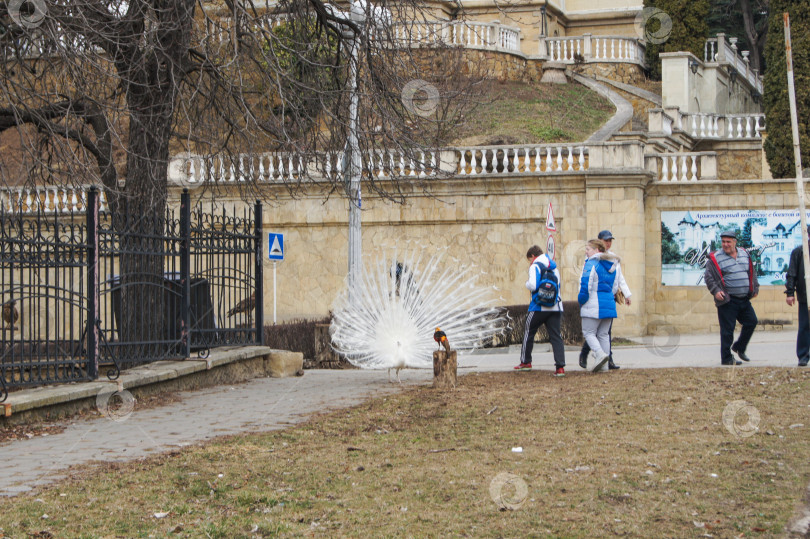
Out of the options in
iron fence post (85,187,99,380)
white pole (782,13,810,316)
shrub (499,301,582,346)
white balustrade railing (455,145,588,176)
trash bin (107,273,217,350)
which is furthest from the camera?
white balustrade railing (455,145,588,176)

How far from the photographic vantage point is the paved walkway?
8.02m

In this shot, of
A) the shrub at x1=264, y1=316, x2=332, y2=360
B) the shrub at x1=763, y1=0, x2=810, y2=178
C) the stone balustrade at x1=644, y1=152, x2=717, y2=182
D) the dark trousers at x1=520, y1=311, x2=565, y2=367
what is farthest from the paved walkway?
the shrub at x1=763, y1=0, x2=810, y2=178

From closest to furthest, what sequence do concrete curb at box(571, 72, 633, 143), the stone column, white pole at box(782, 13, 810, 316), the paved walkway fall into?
the paved walkway → white pole at box(782, 13, 810, 316) → the stone column → concrete curb at box(571, 72, 633, 143)

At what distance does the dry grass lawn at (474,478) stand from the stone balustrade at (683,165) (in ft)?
45.6

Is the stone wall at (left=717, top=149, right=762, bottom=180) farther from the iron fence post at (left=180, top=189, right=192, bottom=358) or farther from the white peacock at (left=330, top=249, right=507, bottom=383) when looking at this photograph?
the iron fence post at (left=180, top=189, right=192, bottom=358)

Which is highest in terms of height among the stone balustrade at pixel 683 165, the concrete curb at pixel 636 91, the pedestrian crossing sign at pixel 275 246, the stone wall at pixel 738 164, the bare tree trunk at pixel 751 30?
the bare tree trunk at pixel 751 30

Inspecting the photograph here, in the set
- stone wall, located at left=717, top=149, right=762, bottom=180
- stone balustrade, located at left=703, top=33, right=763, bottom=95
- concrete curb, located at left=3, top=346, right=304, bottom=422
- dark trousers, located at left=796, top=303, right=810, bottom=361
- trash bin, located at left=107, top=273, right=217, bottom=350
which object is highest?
stone balustrade, located at left=703, top=33, right=763, bottom=95

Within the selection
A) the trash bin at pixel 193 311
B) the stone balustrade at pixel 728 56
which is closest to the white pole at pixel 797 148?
the trash bin at pixel 193 311

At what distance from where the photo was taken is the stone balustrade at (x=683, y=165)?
23.7 m

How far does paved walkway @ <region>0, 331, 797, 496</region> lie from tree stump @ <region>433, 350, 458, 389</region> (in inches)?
32.3

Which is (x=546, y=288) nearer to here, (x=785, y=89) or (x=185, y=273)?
(x=185, y=273)

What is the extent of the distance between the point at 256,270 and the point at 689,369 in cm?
633

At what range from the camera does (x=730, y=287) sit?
13609 millimetres

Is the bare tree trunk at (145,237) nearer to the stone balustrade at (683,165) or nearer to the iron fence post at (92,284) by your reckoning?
the iron fence post at (92,284)
